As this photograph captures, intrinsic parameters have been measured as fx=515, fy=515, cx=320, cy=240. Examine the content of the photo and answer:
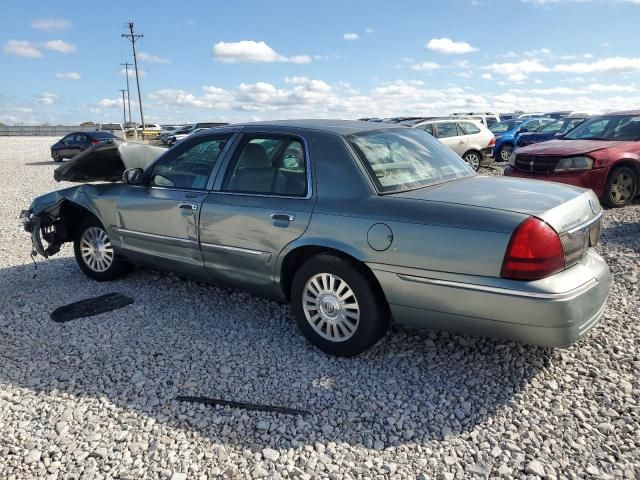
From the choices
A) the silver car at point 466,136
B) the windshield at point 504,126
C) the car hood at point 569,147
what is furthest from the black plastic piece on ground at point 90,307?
the windshield at point 504,126

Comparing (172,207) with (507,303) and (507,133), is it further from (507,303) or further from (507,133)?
(507,133)

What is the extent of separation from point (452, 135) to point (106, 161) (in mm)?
10743

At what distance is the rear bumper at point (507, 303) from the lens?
277 cm

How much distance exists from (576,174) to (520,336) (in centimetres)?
604

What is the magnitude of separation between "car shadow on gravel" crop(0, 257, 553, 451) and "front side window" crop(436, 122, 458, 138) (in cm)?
1089

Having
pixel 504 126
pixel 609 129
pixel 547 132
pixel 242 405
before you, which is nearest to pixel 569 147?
pixel 609 129

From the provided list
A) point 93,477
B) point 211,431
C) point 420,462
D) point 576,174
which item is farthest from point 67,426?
point 576,174

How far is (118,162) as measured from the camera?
18.2 ft

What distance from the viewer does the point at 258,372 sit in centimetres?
344

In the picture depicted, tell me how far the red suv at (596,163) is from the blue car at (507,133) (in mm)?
7828

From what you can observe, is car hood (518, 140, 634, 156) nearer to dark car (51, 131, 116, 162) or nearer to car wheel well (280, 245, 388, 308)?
car wheel well (280, 245, 388, 308)

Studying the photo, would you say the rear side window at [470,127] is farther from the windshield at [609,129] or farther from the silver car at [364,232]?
the silver car at [364,232]

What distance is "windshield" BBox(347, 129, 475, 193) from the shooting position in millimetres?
3443

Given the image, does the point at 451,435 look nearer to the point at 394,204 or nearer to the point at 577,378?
the point at 577,378
